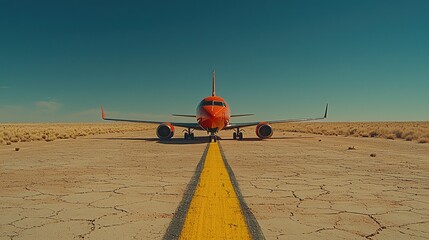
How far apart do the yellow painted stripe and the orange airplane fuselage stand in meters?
11.8

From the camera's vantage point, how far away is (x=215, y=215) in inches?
147

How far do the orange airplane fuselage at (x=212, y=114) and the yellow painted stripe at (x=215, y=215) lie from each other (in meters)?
11.8

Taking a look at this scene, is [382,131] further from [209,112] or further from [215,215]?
[215,215]

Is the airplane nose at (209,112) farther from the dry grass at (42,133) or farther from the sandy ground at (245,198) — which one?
the dry grass at (42,133)

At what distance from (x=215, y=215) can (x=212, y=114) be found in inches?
546

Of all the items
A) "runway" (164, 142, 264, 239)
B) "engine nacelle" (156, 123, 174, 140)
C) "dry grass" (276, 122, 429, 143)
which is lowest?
"runway" (164, 142, 264, 239)

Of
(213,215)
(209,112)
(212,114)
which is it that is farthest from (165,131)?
(213,215)

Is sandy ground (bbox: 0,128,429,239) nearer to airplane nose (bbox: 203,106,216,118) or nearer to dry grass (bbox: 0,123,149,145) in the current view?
airplane nose (bbox: 203,106,216,118)

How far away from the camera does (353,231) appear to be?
3264 mm

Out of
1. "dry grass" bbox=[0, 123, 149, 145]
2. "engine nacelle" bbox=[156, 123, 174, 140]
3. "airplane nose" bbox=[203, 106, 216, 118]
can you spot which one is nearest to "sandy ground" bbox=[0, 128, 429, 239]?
"airplane nose" bbox=[203, 106, 216, 118]

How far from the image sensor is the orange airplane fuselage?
58.0ft

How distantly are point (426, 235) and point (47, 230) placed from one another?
3.84 metres

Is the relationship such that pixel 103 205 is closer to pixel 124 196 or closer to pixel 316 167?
pixel 124 196

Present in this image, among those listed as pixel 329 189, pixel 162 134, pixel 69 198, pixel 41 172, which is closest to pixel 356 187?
pixel 329 189
